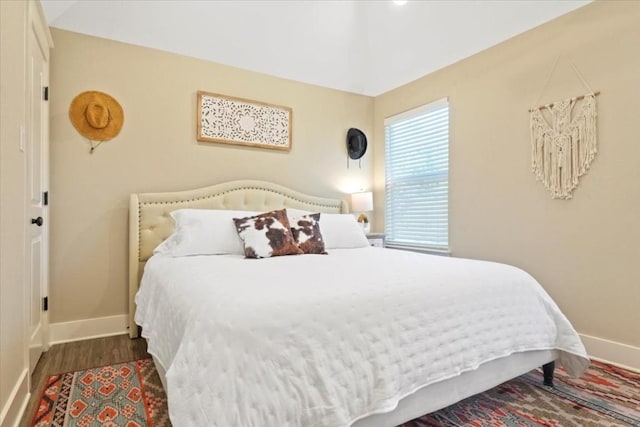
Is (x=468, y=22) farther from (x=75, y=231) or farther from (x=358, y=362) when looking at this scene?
(x=75, y=231)

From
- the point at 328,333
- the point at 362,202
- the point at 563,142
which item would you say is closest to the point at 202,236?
the point at 328,333

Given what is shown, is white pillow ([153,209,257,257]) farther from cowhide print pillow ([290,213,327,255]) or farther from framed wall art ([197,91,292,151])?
framed wall art ([197,91,292,151])

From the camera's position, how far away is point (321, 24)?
3.52 m

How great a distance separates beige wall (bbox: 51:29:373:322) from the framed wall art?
0.24 ft

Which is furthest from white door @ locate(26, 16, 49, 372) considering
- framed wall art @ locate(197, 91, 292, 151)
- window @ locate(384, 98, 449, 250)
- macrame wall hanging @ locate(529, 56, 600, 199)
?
macrame wall hanging @ locate(529, 56, 600, 199)

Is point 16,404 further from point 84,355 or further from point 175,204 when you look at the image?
point 175,204

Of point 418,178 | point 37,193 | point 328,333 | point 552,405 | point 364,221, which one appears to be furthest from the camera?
point 364,221

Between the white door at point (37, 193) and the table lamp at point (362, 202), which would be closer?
the white door at point (37, 193)

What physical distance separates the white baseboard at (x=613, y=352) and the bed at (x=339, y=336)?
67 cm

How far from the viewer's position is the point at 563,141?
2.69 metres

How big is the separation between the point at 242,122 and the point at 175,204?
1045 mm

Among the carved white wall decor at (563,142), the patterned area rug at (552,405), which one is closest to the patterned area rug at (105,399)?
the patterned area rug at (552,405)

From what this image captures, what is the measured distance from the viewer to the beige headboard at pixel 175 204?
292 cm

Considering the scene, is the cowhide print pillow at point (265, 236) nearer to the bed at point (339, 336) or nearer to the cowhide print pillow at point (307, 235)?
the cowhide print pillow at point (307, 235)
